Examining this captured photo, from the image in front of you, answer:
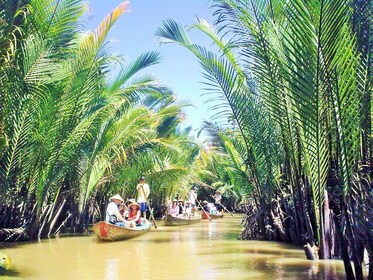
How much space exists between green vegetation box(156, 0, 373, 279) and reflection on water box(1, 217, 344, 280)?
24.8 inches

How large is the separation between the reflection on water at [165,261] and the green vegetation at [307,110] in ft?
2.07

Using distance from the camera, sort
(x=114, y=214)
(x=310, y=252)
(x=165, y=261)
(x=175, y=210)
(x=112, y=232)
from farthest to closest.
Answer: (x=175, y=210)
(x=114, y=214)
(x=112, y=232)
(x=165, y=261)
(x=310, y=252)

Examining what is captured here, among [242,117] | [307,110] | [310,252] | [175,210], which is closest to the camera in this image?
[307,110]

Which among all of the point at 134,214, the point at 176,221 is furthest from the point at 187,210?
the point at 134,214

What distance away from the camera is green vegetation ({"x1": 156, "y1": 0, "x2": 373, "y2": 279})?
460cm

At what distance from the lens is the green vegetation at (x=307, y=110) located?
460cm

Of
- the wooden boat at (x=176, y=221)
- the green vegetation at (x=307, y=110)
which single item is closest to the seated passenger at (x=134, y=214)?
the green vegetation at (x=307, y=110)

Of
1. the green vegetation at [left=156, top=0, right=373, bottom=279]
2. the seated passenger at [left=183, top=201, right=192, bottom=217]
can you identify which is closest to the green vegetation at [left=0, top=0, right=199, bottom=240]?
the green vegetation at [left=156, top=0, right=373, bottom=279]

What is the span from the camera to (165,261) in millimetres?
8797

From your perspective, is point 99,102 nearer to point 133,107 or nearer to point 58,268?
point 133,107

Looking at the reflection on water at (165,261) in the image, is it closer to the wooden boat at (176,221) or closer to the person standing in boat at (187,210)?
the wooden boat at (176,221)

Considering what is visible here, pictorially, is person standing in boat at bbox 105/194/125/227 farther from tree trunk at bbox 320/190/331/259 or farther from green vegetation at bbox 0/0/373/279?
tree trunk at bbox 320/190/331/259

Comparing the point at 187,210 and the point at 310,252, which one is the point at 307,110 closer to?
the point at 310,252

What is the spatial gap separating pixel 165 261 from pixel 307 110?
15.7 ft
